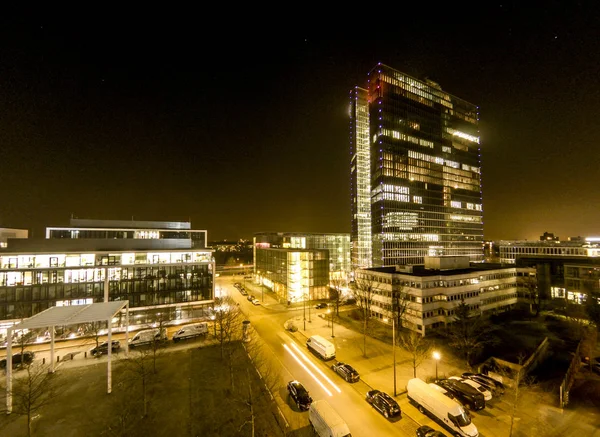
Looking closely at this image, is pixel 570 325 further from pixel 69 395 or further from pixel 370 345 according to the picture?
pixel 69 395

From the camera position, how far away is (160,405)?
24547 mm

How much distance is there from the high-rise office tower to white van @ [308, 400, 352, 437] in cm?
8440

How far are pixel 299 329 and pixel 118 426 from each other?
30.7 meters

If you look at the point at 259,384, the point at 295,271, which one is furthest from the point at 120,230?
the point at 259,384

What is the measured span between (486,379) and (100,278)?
60557 millimetres

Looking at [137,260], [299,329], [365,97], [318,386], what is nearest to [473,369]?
[318,386]

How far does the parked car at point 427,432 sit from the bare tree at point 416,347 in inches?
320

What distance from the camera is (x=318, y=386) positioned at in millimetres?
28891

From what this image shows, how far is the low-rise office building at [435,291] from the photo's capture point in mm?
44906

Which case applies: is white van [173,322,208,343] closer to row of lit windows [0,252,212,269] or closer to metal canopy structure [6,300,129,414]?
metal canopy structure [6,300,129,414]

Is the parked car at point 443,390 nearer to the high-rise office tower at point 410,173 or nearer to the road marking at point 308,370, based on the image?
the road marking at point 308,370

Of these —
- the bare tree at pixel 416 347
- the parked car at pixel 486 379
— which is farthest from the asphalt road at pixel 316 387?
the parked car at pixel 486 379

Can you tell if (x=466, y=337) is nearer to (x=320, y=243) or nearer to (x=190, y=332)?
(x=190, y=332)

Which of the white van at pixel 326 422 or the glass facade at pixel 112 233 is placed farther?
the glass facade at pixel 112 233
